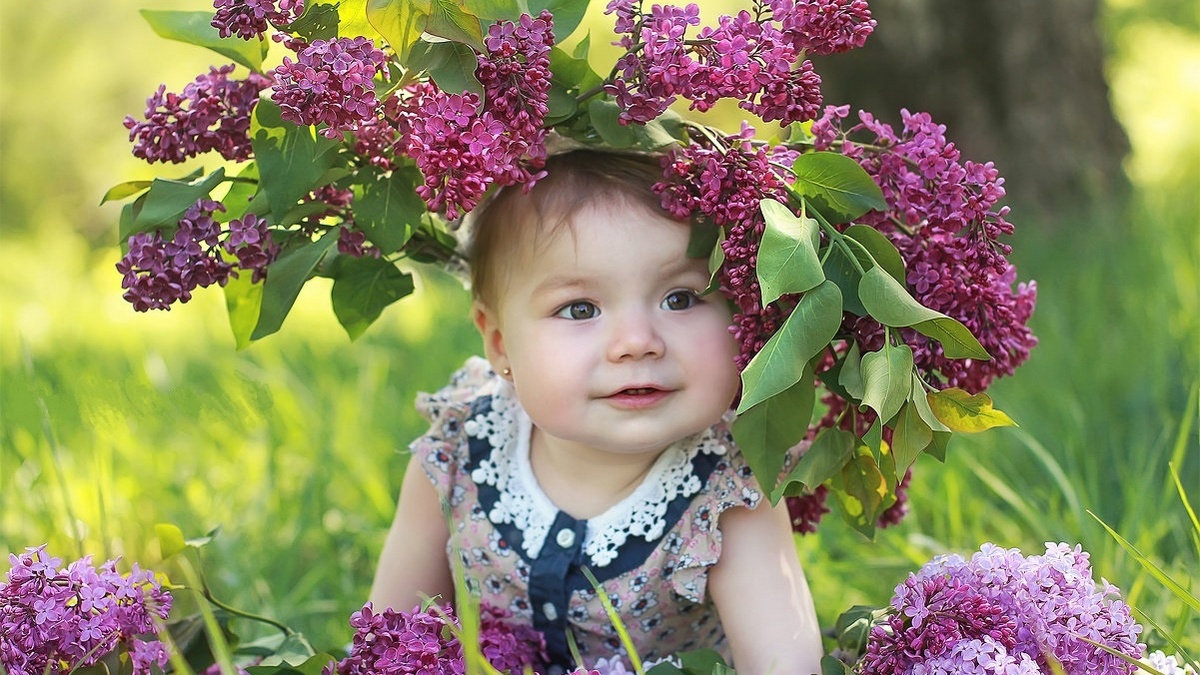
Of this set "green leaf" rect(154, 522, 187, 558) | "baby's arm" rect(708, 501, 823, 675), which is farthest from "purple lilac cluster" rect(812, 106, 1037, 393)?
"green leaf" rect(154, 522, 187, 558)

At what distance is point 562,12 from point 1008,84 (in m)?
3.86

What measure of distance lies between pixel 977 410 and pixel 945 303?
0.60 feet

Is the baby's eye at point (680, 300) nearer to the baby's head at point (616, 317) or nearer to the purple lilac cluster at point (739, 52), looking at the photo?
the baby's head at point (616, 317)

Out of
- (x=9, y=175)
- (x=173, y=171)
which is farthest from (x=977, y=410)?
(x=9, y=175)

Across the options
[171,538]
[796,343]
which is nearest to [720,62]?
[796,343]

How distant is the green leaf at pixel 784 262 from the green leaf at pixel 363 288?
23.7 inches

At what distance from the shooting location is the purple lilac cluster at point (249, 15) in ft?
4.91

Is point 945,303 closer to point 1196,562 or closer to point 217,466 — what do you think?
point 1196,562

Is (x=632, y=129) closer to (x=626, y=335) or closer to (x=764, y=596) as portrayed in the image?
(x=626, y=335)

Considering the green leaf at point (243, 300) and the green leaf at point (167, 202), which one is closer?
the green leaf at point (167, 202)

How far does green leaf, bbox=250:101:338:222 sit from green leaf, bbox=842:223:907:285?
2.24ft

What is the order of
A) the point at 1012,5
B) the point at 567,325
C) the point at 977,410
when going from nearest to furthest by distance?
1. the point at 977,410
2. the point at 567,325
3. the point at 1012,5

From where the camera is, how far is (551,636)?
2041mm

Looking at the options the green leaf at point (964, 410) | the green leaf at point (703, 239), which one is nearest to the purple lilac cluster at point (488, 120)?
the green leaf at point (703, 239)
